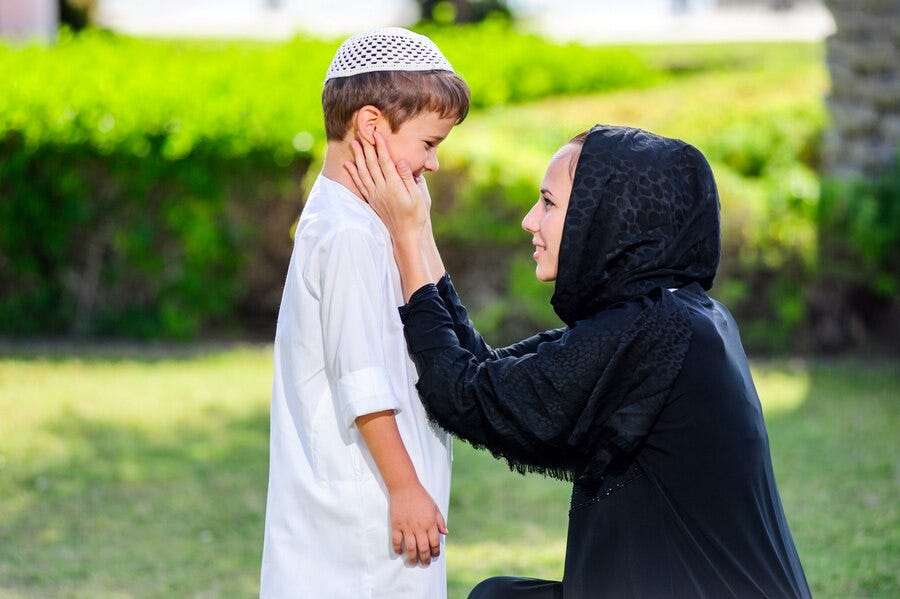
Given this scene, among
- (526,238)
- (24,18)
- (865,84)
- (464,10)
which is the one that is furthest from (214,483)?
(464,10)

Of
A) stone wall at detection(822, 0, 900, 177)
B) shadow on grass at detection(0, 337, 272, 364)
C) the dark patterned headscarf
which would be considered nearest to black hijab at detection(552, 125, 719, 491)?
the dark patterned headscarf

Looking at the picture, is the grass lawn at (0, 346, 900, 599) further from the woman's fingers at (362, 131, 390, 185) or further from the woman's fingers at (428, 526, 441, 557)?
the woman's fingers at (362, 131, 390, 185)

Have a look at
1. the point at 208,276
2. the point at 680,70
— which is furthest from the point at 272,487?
the point at 680,70

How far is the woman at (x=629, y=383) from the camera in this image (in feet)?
8.05

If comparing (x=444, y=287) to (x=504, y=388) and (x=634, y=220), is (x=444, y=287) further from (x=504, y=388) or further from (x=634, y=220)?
(x=634, y=220)

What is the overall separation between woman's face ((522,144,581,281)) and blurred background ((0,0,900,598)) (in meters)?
2.03

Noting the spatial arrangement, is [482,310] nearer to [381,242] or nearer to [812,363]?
[812,363]

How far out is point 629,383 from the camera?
2.48 meters

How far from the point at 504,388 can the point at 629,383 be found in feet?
0.78

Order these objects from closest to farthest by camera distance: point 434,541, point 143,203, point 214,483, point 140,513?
point 434,541, point 140,513, point 214,483, point 143,203

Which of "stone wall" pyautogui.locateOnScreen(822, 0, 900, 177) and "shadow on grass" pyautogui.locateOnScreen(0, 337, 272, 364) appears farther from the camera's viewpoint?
"stone wall" pyautogui.locateOnScreen(822, 0, 900, 177)

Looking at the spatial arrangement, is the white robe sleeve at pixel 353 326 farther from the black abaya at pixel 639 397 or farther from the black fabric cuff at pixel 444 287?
the black fabric cuff at pixel 444 287

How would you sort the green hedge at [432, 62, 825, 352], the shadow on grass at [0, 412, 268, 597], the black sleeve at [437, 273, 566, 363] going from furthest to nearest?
the green hedge at [432, 62, 825, 352]
the shadow on grass at [0, 412, 268, 597]
the black sleeve at [437, 273, 566, 363]

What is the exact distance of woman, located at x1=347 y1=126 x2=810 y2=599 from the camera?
8.05ft
